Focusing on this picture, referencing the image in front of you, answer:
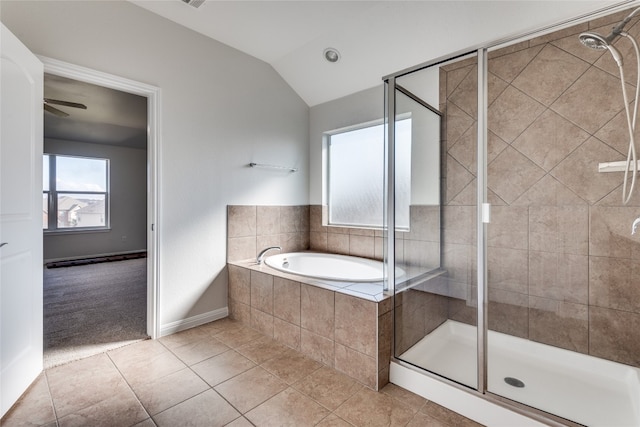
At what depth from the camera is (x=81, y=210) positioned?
5996 mm

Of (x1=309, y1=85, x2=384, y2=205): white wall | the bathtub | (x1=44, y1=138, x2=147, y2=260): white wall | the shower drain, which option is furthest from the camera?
(x1=44, y1=138, x2=147, y2=260): white wall

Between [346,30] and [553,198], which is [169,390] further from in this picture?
[346,30]

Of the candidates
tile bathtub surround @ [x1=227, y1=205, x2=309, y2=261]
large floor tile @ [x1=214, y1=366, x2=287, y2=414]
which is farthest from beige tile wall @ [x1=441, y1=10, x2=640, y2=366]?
tile bathtub surround @ [x1=227, y1=205, x2=309, y2=261]

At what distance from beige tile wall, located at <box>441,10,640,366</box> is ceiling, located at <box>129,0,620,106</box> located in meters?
0.34

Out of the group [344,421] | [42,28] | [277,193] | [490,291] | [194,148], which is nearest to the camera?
[344,421]

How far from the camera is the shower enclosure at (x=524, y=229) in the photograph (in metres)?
1.66

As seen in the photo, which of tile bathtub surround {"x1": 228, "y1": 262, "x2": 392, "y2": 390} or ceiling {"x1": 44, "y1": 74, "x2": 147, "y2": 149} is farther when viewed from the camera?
ceiling {"x1": 44, "y1": 74, "x2": 147, "y2": 149}

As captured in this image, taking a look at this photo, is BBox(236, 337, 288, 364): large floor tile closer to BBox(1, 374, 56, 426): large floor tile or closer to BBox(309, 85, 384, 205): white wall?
BBox(1, 374, 56, 426): large floor tile

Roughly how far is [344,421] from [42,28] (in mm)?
2975

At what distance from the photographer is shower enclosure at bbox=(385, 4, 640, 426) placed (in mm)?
1656

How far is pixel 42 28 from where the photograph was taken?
A: 1912 millimetres

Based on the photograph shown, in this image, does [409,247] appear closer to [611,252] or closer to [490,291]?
[490,291]

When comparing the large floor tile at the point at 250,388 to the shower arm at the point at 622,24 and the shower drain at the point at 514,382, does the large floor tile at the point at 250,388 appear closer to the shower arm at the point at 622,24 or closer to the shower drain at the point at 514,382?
the shower drain at the point at 514,382

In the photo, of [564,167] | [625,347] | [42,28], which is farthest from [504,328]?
[42,28]
